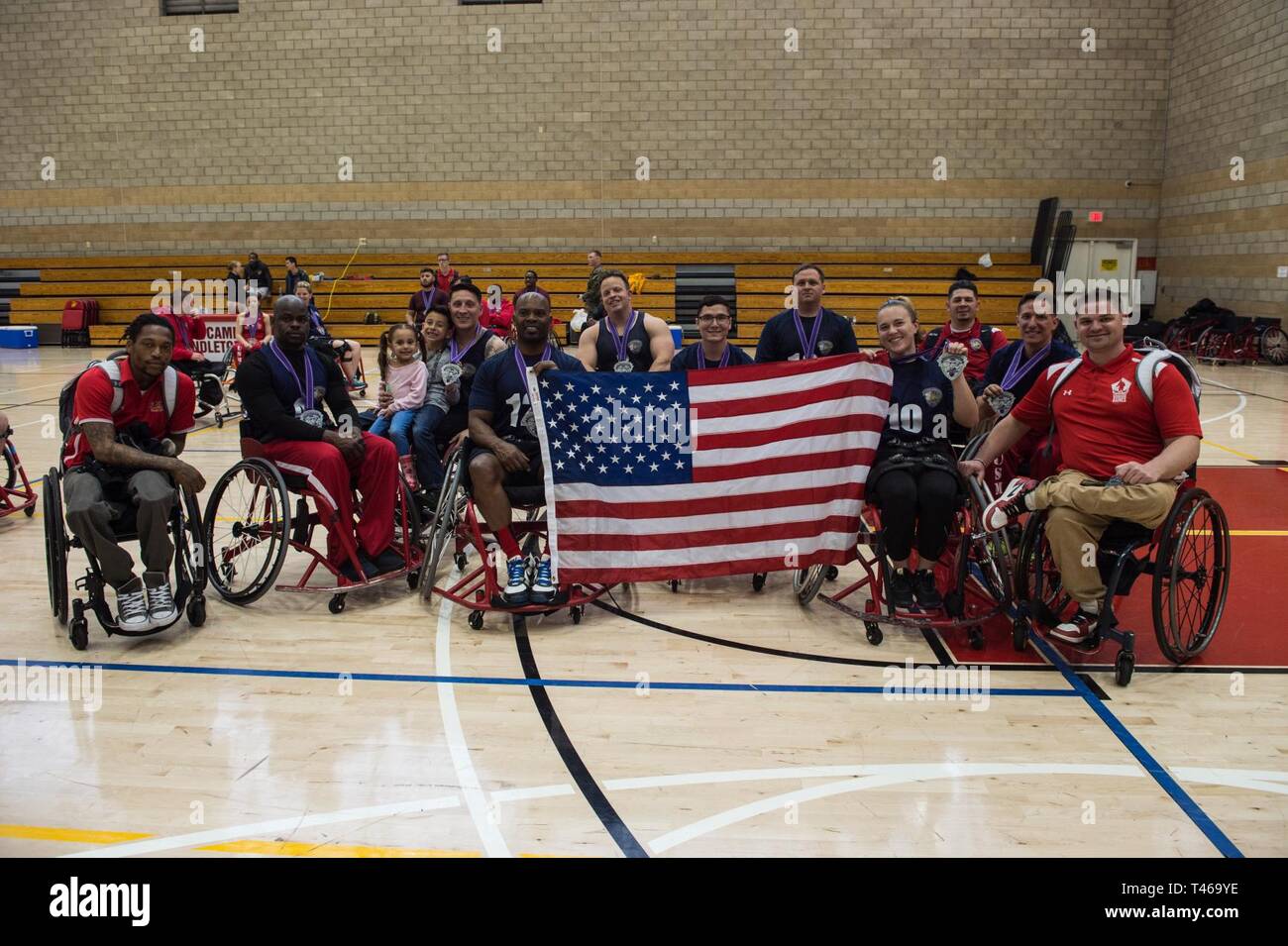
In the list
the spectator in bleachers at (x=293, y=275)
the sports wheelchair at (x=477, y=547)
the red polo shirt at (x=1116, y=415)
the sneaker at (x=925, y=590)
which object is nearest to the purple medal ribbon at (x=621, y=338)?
the sports wheelchair at (x=477, y=547)

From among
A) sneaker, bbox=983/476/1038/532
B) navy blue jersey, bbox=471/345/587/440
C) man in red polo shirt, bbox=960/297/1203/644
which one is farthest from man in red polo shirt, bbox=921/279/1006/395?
navy blue jersey, bbox=471/345/587/440

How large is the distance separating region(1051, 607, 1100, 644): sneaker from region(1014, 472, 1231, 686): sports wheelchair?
42 mm

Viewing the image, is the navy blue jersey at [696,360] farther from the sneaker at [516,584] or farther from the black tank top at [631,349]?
the sneaker at [516,584]

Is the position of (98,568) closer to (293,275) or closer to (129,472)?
(129,472)

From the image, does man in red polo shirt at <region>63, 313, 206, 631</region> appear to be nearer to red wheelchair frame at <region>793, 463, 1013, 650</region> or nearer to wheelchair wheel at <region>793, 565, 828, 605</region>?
wheelchair wheel at <region>793, 565, 828, 605</region>

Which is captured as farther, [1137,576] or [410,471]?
[410,471]

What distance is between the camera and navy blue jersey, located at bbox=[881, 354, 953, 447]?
13.3 feet

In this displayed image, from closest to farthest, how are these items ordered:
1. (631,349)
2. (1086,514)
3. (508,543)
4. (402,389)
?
(1086,514), (508,543), (631,349), (402,389)

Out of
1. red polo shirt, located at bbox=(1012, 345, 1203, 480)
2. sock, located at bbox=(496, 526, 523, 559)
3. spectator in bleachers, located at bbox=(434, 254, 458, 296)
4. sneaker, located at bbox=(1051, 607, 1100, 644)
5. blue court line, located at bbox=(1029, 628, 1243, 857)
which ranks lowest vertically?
blue court line, located at bbox=(1029, 628, 1243, 857)

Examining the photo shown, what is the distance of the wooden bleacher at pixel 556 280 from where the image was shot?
16516mm

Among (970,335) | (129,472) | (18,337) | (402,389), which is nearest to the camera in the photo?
(129,472)

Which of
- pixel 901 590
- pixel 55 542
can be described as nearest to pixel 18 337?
pixel 55 542

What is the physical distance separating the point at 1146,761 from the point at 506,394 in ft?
9.63

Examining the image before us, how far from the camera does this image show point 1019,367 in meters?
4.51
